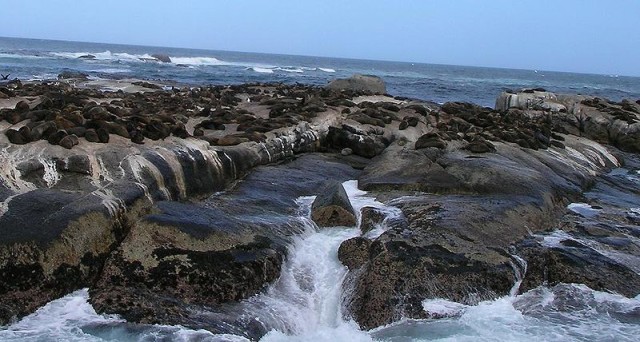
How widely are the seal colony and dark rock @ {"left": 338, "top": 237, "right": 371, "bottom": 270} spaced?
0.12 ft

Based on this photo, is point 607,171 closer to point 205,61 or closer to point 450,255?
point 450,255

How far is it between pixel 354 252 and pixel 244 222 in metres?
1.86

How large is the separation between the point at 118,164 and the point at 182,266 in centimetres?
311

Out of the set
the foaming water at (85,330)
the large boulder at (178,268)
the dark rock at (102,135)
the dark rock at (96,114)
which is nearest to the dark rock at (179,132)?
the dark rock at (96,114)

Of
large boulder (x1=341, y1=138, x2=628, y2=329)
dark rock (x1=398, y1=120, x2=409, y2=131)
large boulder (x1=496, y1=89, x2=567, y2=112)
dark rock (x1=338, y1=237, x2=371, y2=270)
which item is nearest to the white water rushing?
dark rock (x1=338, y1=237, x2=371, y2=270)

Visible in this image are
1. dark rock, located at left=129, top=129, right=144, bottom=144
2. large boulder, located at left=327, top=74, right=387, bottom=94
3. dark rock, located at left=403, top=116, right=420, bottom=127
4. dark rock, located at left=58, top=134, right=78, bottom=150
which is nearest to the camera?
dark rock, located at left=58, top=134, right=78, bottom=150

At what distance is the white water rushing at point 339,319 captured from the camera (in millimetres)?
7070

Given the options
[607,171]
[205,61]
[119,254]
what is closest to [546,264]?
[119,254]

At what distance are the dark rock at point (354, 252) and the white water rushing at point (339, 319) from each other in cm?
14

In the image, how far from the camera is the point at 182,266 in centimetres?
819

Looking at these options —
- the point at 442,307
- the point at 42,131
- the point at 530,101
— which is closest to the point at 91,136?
the point at 42,131

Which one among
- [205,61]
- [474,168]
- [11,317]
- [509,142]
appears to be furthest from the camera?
[205,61]

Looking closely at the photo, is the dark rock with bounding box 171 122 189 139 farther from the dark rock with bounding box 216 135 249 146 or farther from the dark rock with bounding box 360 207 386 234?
the dark rock with bounding box 360 207 386 234

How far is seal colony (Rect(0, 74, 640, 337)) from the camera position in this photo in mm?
8000
